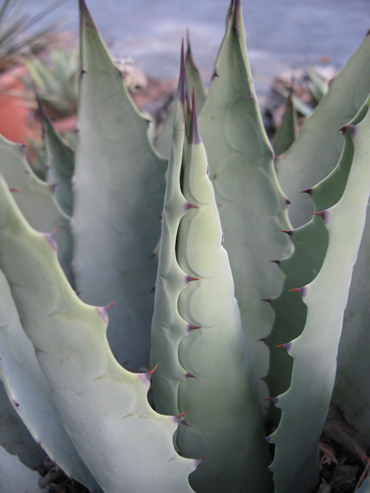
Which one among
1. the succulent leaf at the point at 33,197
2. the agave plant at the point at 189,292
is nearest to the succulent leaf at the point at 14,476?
the agave plant at the point at 189,292

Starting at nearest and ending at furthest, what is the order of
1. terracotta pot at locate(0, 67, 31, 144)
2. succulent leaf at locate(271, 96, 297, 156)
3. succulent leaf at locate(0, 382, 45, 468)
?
1. succulent leaf at locate(0, 382, 45, 468)
2. succulent leaf at locate(271, 96, 297, 156)
3. terracotta pot at locate(0, 67, 31, 144)

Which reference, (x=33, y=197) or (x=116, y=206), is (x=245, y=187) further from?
(x=33, y=197)

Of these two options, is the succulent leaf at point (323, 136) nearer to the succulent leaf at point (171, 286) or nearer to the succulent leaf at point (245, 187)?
the succulent leaf at point (245, 187)

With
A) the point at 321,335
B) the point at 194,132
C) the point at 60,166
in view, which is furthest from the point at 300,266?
the point at 60,166

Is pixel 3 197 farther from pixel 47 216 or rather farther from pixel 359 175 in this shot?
pixel 47 216

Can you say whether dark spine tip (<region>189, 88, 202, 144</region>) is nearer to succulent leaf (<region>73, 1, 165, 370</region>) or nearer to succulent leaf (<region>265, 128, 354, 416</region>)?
succulent leaf (<region>265, 128, 354, 416</region>)

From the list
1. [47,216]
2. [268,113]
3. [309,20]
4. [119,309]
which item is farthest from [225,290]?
[309,20]

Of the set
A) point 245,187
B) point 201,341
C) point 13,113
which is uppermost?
point 13,113

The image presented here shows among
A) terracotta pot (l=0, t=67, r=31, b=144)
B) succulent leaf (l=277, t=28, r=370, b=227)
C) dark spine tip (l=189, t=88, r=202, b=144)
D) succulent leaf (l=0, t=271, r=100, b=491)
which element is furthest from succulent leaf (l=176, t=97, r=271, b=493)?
terracotta pot (l=0, t=67, r=31, b=144)
